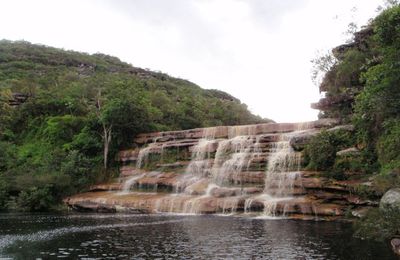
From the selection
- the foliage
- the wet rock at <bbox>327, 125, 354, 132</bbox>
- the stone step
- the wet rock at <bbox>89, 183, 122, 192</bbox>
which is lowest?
the foliage

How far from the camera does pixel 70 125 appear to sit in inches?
2192

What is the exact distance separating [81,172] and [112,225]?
65.3 ft

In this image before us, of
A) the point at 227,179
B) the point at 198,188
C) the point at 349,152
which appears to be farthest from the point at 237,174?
the point at 349,152

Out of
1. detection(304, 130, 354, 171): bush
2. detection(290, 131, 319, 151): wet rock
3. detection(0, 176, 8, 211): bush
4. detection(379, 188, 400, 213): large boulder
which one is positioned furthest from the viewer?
detection(0, 176, 8, 211): bush

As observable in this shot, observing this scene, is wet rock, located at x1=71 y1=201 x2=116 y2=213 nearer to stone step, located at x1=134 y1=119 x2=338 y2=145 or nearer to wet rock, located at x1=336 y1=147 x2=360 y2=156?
stone step, located at x1=134 y1=119 x2=338 y2=145

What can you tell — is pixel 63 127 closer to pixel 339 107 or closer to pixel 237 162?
pixel 237 162

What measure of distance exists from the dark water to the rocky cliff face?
2901 mm

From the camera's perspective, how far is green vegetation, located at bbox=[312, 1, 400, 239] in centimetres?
2393

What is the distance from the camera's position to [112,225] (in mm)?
27188

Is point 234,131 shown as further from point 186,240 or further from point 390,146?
point 186,240

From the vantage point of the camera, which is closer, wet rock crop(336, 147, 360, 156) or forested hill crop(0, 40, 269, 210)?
wet rock crop(336, 147, 360, 156)

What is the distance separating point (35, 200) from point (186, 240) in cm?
2361

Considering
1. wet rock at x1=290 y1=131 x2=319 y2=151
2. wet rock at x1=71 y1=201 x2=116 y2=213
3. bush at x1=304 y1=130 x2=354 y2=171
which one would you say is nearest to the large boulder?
bush at x1=304 y1=130 x2=354 y2=171

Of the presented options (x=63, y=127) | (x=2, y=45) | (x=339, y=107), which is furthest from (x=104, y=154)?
(x=2, y=45)
